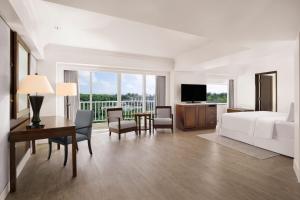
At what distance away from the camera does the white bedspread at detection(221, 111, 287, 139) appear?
3584 mm

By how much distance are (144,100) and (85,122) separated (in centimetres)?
292

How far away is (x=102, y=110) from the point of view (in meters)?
6.68

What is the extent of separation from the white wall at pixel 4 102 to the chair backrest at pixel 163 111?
161 inches

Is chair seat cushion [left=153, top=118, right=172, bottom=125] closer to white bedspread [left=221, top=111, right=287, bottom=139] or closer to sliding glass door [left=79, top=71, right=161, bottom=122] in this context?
sliding glass door [left=79, top=71, right=161, bottom=122]

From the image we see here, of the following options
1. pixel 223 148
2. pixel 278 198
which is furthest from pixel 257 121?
pixel 278 198

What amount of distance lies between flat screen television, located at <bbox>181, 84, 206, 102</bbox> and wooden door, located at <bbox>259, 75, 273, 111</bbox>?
Answer: 213cm

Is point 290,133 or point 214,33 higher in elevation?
point 214,33

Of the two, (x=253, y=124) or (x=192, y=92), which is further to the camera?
(x=192, y=92)

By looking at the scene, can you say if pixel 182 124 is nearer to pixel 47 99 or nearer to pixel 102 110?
pixel 102 110

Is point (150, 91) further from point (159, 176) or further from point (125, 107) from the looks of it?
point (159, 176)

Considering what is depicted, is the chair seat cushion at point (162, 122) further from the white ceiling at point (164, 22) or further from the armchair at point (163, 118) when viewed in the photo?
the white ceiling at point (164, 22)

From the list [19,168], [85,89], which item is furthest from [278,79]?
[19,168]

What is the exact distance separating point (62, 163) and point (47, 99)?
79.7 inches

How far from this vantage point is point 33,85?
7.85ft
